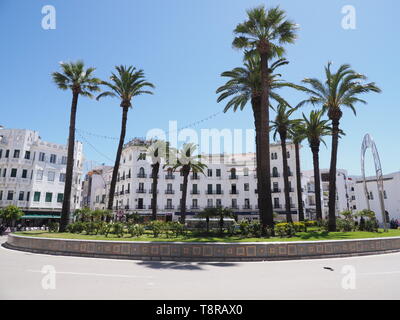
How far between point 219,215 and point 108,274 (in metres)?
10.9

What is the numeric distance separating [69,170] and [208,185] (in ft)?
112

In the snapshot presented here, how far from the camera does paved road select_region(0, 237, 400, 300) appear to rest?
6809 mm

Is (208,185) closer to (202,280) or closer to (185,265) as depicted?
(185,265)

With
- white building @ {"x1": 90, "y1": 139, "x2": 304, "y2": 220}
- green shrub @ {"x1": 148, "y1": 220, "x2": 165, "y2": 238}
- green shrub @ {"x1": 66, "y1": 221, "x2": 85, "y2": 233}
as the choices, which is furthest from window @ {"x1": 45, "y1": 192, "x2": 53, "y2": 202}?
green shrub @ {"x1": 148, "y1": 220, "x2": 165, "y2": 238}

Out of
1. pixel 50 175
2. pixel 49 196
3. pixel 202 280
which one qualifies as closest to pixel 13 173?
pixel 50 175

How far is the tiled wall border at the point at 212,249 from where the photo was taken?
41.8 ft

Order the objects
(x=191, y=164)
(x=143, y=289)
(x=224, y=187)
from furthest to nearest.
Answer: (x=224, y=187) < (x=191, y=164) < (x=143, y=289)

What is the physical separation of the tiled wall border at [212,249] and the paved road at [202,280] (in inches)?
38.0

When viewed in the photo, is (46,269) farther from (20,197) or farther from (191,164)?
(20,197)

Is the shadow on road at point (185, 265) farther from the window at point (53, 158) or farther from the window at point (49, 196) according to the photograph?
the window at point (53, 158)

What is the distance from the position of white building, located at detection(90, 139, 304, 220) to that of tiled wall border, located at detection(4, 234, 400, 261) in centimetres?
3863

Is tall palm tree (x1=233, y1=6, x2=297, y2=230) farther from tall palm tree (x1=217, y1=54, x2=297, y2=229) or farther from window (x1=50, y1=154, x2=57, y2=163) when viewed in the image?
window (x1=50, y1=154, x2=57, y2=163)
